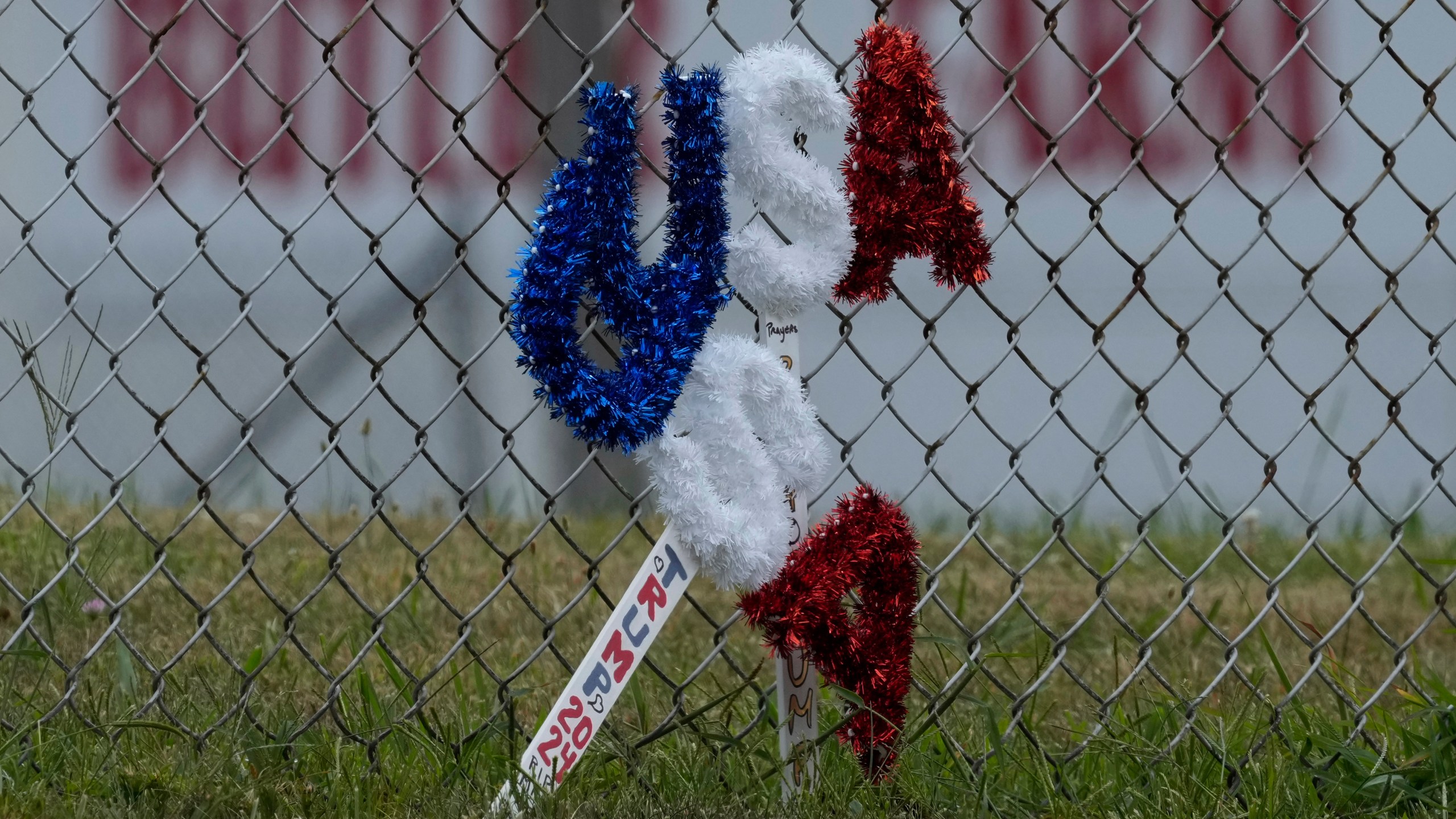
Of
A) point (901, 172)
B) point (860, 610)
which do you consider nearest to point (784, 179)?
point (901, 172)

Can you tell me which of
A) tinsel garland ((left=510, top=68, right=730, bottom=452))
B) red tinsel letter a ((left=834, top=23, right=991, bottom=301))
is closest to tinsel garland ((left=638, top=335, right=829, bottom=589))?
tinsel garland ((left=510, top=68, right=730, bottom=452))

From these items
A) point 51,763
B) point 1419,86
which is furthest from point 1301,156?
point 51,763

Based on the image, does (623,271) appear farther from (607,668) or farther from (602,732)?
(602,732)

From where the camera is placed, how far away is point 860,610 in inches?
53.1

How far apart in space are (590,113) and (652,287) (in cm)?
18

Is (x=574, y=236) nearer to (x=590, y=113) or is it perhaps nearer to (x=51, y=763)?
(x=590, y=113)

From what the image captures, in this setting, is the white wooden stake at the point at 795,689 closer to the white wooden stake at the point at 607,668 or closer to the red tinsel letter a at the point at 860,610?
the red tinsel letter a at the point at 860,610

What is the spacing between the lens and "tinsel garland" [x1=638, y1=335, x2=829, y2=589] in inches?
49.2

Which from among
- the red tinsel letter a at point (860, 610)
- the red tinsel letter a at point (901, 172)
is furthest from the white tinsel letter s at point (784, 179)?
the red tinsel letter a at point (860, 610)

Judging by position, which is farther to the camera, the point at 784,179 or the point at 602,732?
the point at 602,732

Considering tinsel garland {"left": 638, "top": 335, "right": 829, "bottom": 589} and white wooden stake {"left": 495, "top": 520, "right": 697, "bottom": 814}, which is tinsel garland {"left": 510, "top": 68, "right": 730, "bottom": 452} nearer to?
tinsel garland {"left": 638, "top": 335, "right": 829, "bottom": 589}

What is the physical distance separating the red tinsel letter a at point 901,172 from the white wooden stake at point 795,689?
3.4 inches

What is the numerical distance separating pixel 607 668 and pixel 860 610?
0.90 feet

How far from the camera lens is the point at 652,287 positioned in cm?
125
